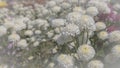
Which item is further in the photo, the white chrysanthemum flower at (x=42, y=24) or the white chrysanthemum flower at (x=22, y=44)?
the white chrysanthemum flower at (x=42, y=24)

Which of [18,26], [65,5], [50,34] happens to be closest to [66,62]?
[50,34]

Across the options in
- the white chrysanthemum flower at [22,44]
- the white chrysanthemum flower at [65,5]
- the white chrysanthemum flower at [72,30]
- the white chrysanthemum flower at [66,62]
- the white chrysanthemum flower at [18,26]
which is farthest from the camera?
the white chrysanthemum flower at [65,5]

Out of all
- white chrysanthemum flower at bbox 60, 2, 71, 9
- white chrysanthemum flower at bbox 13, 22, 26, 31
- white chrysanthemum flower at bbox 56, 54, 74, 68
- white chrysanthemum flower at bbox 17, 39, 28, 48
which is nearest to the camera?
white chrysanthemum flower at bbox 56, 54, 74, 68

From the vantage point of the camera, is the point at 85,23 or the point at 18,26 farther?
the point at 18,26

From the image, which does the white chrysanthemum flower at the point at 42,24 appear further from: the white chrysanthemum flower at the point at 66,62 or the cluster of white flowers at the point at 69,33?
the white chrysanthemum flower at the point at 66,62

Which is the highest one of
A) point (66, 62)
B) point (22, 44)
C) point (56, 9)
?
point (56, 9)

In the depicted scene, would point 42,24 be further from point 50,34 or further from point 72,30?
point 72,30

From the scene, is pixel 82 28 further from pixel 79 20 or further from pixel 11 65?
pixel 11 65

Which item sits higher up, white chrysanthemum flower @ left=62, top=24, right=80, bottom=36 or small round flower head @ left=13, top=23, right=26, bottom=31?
small round flower head @ left=13, top=23, right=26, bottom=31

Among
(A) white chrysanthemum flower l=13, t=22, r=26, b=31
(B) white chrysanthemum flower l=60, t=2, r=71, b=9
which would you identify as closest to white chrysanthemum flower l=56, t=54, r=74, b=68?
(A) white chrysanthemum flower l=13, t=22, r=26, b=31

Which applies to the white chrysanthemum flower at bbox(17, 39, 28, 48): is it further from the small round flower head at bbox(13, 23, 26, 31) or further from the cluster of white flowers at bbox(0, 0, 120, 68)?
the small round flower head at bbox(13, 23, 26, 31)

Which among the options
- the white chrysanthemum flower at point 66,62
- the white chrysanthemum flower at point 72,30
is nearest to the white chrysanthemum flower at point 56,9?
the white chrysanthemum flower at point 72,30
